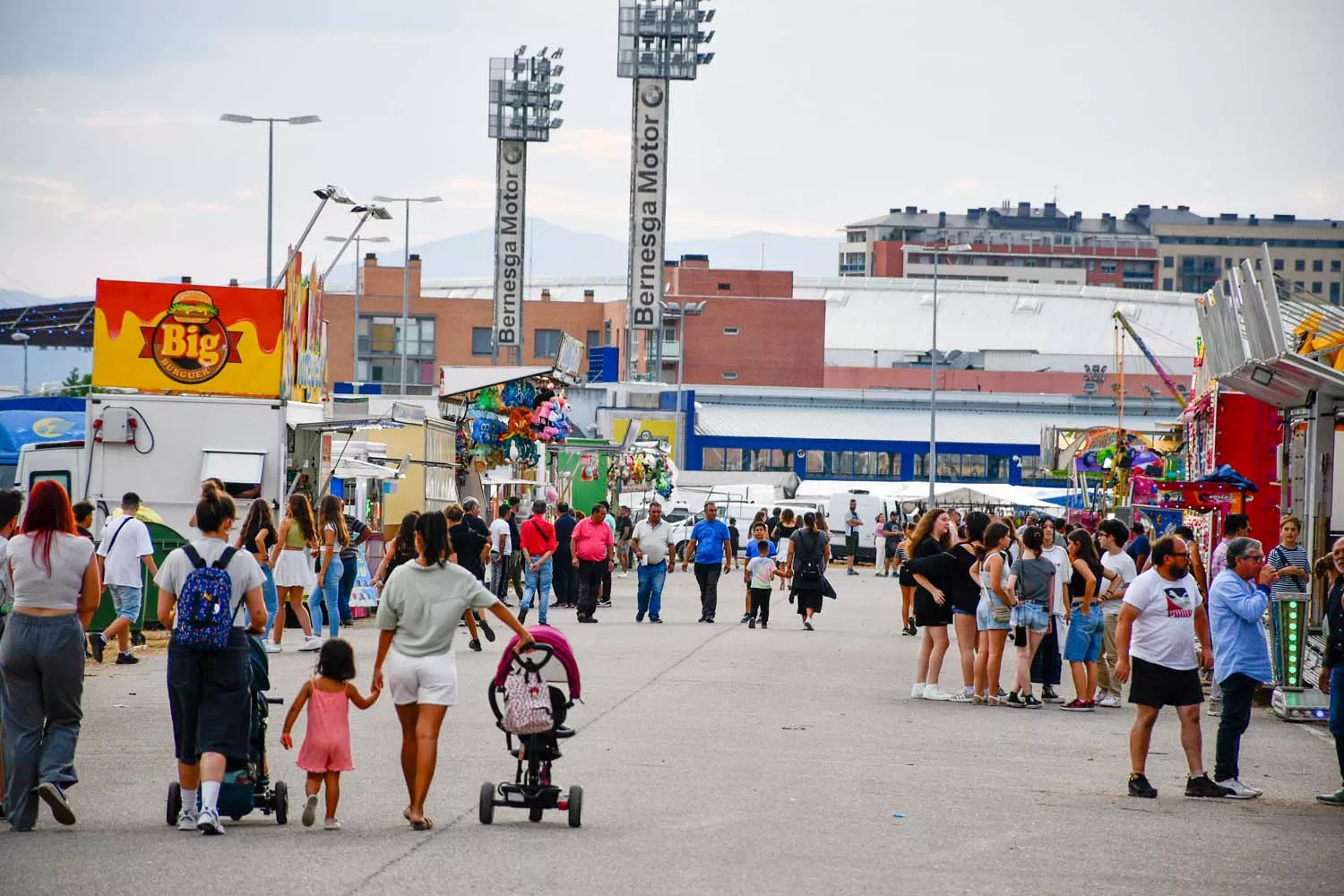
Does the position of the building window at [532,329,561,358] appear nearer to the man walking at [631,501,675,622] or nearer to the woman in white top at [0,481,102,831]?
the man walking at [631,501,675,622]

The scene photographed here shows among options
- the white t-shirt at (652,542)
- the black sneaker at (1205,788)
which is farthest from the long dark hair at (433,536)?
the white t-shirt at (652,542)

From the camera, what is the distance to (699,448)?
85.0 meters

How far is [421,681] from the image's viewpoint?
887 centimetres

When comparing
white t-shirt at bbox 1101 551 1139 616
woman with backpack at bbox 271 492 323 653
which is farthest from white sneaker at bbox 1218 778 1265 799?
woman with backpack at bbox 271 492 323 653

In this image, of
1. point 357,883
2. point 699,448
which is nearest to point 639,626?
point 357,883

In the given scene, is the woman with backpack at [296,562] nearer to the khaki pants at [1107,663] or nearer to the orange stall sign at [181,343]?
the orange stall sign at [181,343]

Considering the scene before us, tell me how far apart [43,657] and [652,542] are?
17.7 metres

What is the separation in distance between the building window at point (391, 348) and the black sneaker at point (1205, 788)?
95.3 meters

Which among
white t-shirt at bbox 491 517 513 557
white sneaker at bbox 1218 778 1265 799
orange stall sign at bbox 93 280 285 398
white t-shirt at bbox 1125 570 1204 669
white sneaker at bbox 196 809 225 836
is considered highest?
orange stall sign at bbox 93 280 285 398

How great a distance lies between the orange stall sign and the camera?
858 inches

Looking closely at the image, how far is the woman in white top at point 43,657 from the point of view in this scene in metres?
8.73

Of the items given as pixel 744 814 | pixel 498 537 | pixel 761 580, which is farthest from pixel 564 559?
pixel 744 814

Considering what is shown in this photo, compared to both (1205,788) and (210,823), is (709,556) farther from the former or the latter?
(210,823)

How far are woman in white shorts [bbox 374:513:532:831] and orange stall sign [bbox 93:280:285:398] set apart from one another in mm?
13410
